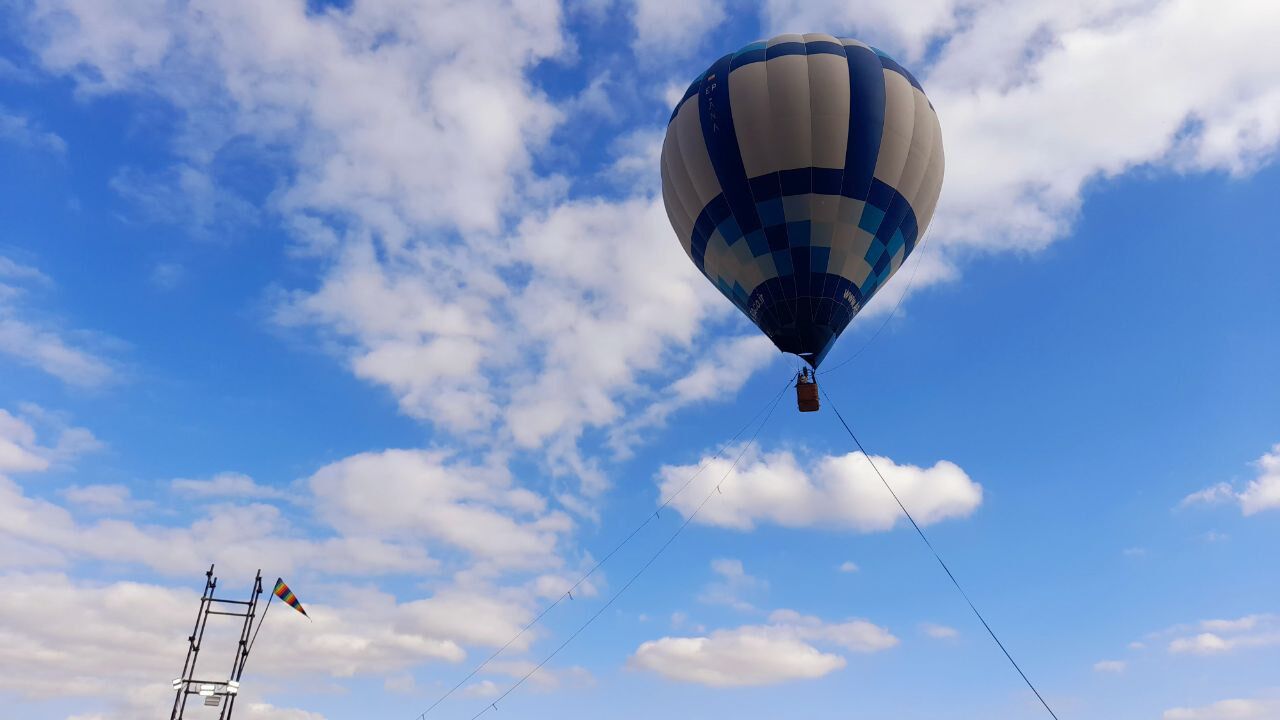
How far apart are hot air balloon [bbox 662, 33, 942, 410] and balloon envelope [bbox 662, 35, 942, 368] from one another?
37mm

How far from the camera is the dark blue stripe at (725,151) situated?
26344 millimetres

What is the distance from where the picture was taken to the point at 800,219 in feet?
85.1

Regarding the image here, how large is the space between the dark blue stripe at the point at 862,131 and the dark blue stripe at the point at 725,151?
3283 millimetres

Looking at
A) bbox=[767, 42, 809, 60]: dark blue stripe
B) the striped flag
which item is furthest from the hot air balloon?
the striped flag

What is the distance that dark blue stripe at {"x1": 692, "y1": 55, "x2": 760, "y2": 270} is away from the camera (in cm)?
2634

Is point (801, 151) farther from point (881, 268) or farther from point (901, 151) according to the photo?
point (881, 268)

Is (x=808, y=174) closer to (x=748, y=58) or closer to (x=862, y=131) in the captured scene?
(x=862, y=131)

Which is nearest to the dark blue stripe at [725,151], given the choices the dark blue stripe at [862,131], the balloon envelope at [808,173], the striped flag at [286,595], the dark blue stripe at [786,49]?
the balloon envelope at [808,173]

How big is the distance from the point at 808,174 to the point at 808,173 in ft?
0.11

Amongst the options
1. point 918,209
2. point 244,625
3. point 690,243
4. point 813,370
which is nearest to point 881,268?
point 918,209

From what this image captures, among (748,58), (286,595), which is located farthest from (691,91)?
(286,595)

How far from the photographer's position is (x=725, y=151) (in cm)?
2650

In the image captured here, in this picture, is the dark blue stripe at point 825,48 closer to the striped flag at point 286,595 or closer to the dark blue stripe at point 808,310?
the dark blue stripe at point 808,310

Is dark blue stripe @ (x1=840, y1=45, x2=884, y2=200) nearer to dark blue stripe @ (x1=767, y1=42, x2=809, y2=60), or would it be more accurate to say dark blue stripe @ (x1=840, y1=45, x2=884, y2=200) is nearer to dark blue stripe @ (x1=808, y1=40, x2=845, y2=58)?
dark blue stripe @ (x1=808, y1=40, x2=845, y2=58)
